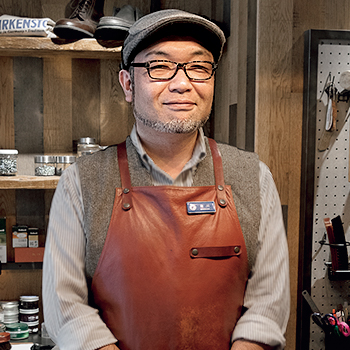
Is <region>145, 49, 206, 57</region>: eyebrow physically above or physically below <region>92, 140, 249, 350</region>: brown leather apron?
above

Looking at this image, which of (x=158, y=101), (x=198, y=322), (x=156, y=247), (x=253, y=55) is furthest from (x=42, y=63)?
(x=198, y=322)

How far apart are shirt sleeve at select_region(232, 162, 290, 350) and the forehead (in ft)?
1.38

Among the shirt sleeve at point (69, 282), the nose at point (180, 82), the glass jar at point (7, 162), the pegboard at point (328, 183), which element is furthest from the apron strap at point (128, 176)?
the glass jar at point (7, 162)

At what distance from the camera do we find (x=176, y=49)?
3.79 ft

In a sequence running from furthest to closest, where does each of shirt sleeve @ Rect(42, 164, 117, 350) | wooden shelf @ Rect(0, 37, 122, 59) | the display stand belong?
wooden shelf @ Rect(0, 37, 122, 59) → the display stand → shirt sleeve @ Rect(42, 164, 117, 350)

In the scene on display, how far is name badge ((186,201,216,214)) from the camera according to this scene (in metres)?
1.15

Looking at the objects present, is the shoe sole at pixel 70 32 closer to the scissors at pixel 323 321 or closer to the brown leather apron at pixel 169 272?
the brown leather apron at pixel 169 272

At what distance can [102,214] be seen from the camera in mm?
Answer: 1164

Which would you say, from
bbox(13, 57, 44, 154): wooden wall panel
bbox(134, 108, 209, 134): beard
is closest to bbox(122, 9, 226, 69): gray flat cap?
bbox(134, 108, 209, 134): beard

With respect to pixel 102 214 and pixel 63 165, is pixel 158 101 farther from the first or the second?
pixel 63 165

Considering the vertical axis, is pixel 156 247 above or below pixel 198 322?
above

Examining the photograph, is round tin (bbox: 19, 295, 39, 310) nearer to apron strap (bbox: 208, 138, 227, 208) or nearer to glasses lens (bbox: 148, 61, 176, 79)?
apron strap (bbox: 208, 138, 227, 208)

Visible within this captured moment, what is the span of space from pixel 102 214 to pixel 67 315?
10.9 inches

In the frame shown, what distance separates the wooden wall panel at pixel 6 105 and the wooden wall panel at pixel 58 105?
0.17 m
